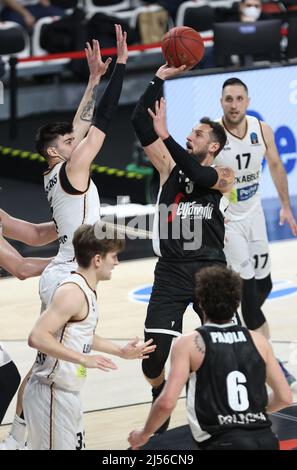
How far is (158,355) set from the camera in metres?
7.62

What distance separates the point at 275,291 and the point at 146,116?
13.0 feet

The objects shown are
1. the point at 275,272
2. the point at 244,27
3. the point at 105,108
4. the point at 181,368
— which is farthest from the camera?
the point at 244,27

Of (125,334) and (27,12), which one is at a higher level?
(27,12)

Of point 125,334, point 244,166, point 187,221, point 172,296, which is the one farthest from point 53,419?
point 125,334

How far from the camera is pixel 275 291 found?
11.4 m

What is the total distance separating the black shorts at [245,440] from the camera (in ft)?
18.6

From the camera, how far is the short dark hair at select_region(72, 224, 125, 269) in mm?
6391

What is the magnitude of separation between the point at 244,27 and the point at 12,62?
113 inches

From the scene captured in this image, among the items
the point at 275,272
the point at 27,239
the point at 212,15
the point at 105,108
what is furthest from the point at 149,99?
the point at 212,15

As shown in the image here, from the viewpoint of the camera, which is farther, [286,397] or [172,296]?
[172,296]

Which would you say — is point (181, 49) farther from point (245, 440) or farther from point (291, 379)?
point (245, 440)

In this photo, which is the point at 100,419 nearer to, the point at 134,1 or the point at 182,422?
the point at 182,422

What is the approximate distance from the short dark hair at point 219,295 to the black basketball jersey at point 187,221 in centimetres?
190

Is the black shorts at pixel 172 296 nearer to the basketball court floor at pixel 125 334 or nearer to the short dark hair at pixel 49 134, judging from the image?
the basketball court floor at pixel 125 334
